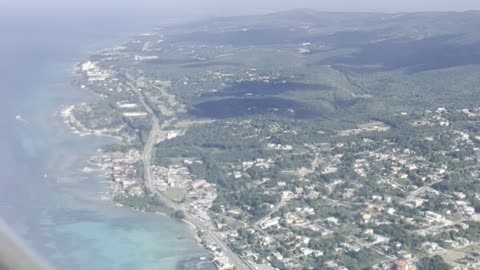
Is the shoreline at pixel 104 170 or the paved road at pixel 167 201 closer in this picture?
the paved road at pixel 167 201

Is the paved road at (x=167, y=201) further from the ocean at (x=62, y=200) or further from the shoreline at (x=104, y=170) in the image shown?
the ocean at (x=62, y=200)

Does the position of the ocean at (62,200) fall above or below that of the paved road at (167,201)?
above

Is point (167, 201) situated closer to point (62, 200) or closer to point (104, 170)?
point (62, 200)

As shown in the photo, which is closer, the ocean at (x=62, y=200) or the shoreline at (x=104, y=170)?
the ocean at (x=62, y=200)

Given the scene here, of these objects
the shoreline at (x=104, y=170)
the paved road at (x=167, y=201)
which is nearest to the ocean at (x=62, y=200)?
the shoreline at (x=104, y=170)

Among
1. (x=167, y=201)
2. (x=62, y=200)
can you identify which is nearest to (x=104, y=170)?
(x=62, y=200)
